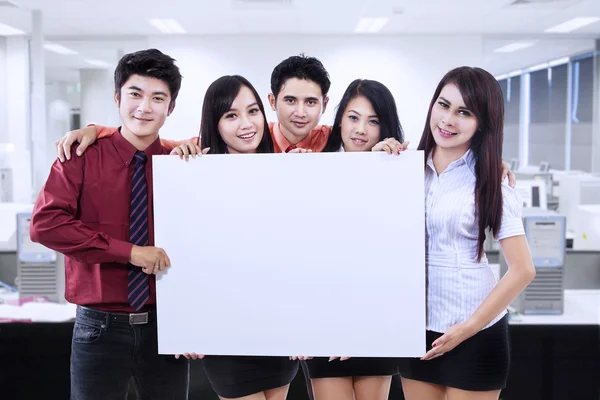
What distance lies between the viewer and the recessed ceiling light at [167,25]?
21.9ft

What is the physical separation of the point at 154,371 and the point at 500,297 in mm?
990

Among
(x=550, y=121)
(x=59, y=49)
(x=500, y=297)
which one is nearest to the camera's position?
(x=500, y=297)

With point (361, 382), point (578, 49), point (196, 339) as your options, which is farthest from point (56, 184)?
point (578, 49)

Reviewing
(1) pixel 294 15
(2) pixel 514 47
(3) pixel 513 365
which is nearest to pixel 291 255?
(3) pixel 513 365

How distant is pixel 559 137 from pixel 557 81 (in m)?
0.93

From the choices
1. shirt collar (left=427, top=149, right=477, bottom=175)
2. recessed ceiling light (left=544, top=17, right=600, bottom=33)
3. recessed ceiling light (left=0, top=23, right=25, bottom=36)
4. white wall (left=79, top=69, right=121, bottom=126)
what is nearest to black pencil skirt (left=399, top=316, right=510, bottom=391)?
shirt collar (left=427, top=149, right=477, bottom=175)

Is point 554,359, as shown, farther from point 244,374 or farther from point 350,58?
point 350,58

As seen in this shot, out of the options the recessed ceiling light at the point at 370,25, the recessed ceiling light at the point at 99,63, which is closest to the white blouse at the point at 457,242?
the recessed ceiling light at the point at 370,25

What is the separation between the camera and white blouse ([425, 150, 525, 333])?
1.52m

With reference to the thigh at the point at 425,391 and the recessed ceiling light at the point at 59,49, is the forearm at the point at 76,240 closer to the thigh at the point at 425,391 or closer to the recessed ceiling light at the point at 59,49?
the thigh at the point at 425,391

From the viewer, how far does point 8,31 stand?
710cm

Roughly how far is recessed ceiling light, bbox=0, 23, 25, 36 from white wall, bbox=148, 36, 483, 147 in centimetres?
160

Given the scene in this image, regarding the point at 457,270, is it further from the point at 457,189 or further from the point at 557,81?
the point at 557,81

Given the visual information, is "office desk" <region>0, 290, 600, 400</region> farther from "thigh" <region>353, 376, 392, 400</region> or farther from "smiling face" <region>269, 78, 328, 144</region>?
"smiling face" <region>269, 78, 328, 144</region>
